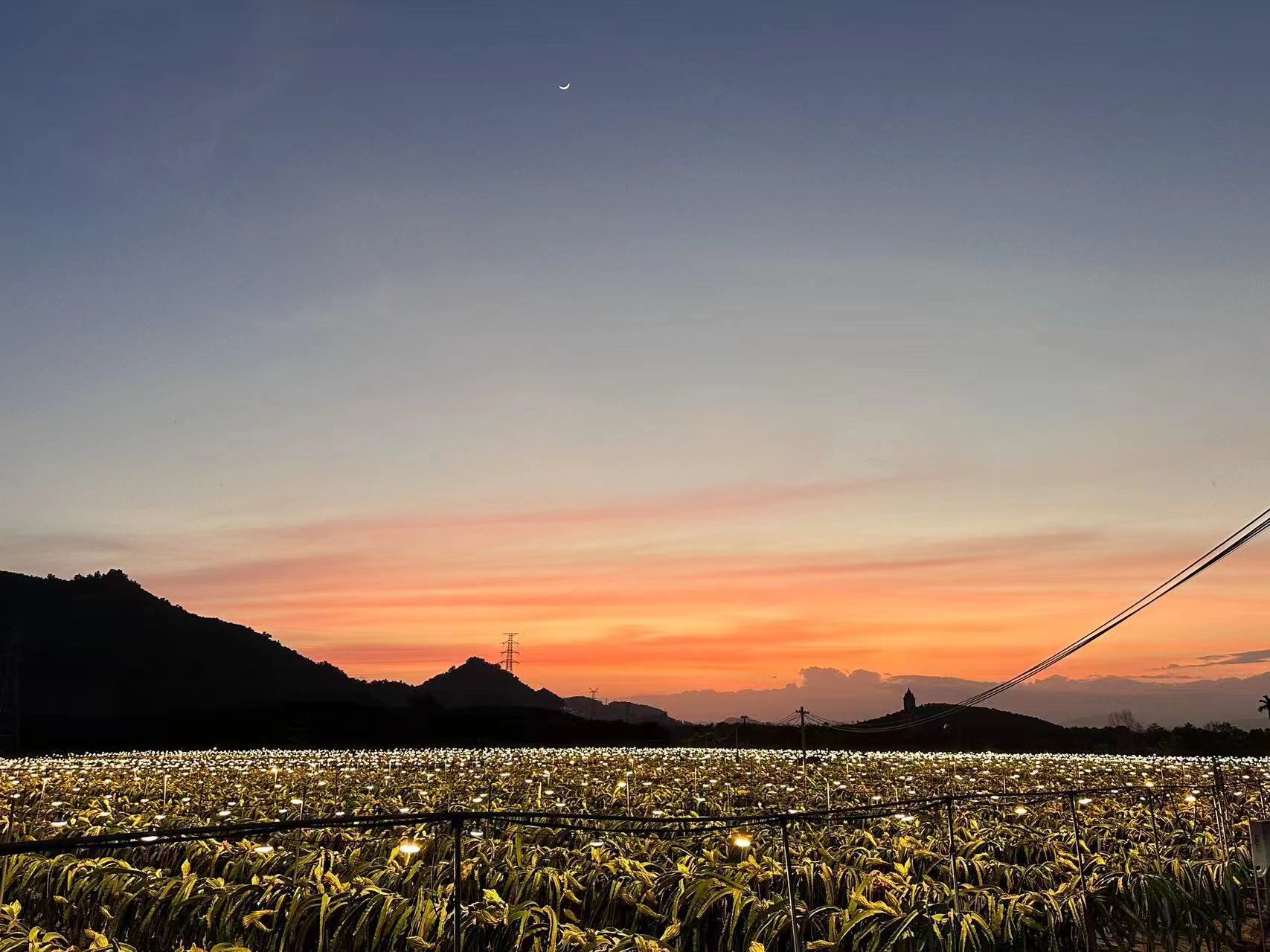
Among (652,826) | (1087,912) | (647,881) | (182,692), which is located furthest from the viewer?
(182,692)

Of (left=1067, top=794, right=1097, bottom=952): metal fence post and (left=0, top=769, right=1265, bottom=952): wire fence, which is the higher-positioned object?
(left=0, top=769, right=1265, bottom=952): wire fence

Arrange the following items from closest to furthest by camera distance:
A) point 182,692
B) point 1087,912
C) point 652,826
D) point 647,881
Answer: point 647,881, point 1087,912, point 652,826, point 182,692

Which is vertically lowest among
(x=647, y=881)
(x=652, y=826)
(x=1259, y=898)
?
(x=1259, y=898)

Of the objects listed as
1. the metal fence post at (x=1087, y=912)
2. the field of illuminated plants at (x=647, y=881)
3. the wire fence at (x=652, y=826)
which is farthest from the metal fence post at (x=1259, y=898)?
the metal fence post at (x=1087, y=912)

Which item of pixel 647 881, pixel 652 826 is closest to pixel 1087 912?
pixel 647 881

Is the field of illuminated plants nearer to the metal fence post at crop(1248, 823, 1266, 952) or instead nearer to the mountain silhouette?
the metal fence post at crop(1248, 823, 1266, 952)

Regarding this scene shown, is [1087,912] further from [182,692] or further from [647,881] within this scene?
[182,692]

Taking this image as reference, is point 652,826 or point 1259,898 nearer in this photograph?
point 1259,898

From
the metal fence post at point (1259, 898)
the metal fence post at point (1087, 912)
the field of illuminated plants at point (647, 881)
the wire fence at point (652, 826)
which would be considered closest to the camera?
the wire fence at point (652, 826)

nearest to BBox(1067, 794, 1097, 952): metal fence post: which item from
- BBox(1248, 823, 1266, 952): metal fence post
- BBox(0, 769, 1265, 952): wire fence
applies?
BBox(0, 769, 1265, 952): wire fence

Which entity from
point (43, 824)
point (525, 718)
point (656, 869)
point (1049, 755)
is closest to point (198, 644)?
point (525, 718)

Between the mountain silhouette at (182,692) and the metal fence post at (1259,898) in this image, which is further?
the mountain silhouette at (182,692)

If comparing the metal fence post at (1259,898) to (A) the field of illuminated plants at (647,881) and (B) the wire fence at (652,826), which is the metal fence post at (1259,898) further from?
(A) the field of illuminated plants at (647,881)

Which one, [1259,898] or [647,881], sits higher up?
[647,881]
